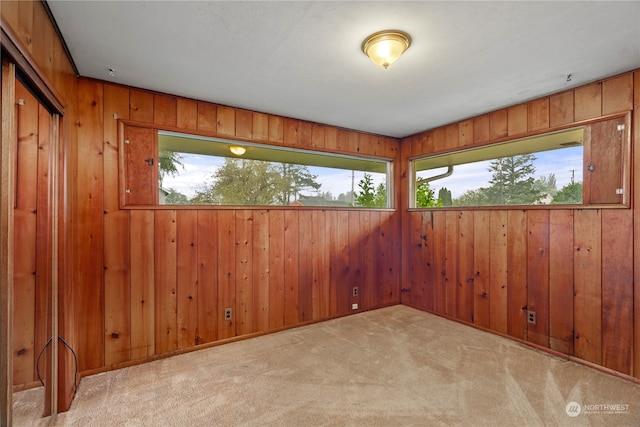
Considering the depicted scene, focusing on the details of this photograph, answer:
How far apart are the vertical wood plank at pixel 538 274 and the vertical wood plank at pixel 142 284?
353 cm

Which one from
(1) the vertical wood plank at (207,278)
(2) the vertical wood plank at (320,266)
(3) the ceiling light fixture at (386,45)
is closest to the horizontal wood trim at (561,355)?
(2) the vertical wood plank at (320,266)

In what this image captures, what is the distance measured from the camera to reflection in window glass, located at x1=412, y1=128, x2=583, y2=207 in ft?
8.64

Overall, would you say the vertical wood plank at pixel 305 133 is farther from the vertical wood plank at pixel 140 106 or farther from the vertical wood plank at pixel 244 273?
the vertical wood plank at pixel 140 106

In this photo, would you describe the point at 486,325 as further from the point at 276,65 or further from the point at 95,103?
the point at 95,103

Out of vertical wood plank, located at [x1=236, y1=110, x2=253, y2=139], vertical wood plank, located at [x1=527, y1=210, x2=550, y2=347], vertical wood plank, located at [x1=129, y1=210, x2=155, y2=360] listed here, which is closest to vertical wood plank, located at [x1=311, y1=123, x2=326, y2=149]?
vertical wood plank, located at [x1=236, y1=110, x2=253, y2=139]

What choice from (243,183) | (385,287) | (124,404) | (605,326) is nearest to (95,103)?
(243,183)

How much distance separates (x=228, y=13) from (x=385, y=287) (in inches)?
139

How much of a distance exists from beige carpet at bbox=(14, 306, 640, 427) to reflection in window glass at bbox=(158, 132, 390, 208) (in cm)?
150

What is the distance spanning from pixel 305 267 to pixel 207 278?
1099mm

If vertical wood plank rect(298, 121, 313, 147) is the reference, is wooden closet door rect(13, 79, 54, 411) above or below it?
below

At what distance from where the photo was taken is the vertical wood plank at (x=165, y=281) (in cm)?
261

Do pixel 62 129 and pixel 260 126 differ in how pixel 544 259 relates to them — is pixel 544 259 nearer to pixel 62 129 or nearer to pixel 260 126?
pixel 260 126

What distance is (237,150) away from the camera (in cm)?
308

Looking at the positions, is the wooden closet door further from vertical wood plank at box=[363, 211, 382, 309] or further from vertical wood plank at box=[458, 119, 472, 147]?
vertical wood plank at box=[458, 119, 472, 147]
